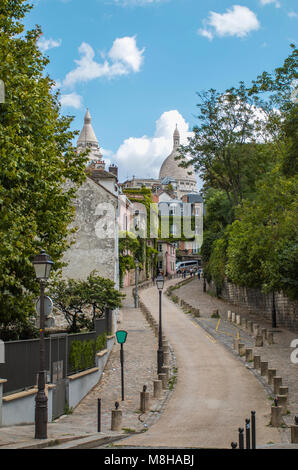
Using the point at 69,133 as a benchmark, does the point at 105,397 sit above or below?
below

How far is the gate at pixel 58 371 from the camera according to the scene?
1744 cm

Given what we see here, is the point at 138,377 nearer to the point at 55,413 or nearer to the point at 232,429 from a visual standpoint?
the point at 55,413

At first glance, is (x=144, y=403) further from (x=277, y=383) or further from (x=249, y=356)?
(x=249, y=356)

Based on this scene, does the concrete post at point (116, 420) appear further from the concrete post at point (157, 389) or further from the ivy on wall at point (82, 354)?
the ivy on wall at point (82, 354)

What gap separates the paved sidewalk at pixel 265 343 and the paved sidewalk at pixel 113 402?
13.3ft

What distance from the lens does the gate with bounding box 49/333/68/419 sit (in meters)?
17.4

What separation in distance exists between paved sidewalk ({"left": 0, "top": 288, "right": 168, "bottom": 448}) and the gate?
393 millimetres

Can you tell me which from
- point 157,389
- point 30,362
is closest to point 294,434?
point 30,362

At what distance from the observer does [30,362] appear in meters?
16.3

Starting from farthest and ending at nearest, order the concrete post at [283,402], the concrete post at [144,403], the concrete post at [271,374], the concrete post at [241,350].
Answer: the concrete post at [241,350] → the concrete post at [271,374] → the concrete post at [144,403] → the concrete post at [283,402]

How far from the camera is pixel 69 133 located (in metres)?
21.5

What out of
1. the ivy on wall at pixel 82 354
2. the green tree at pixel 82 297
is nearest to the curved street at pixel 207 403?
the ivy on wall at pixel 82 354
